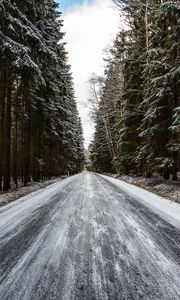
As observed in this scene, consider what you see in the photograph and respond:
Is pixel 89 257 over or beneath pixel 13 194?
beneath

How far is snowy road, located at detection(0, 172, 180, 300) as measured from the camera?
2.48 metres

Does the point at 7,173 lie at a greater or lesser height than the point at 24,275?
greater

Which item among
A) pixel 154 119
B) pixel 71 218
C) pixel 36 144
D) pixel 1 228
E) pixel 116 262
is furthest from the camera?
pixel 36 144

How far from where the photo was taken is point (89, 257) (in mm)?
3328

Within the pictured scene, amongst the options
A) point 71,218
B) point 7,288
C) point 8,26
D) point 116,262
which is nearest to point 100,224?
point 71,218

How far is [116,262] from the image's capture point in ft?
10.4

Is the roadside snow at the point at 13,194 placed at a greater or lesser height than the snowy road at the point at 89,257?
greater

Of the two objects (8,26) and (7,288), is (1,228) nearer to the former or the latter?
(7,288)

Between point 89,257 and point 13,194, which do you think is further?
point 13,194

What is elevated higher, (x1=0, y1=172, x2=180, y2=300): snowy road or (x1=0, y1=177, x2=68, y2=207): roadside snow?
(x1=0, y1=177, x2=68, y2=207): roadside snow

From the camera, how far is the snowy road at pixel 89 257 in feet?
8.14

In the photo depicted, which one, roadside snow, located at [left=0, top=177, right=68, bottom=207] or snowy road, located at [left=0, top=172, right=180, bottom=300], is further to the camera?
roadside snow, located at [left=0, top=177, right=68, bottom=207]

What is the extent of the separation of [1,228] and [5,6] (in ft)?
24.8

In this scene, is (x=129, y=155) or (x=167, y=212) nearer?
(x=167, y=212)
